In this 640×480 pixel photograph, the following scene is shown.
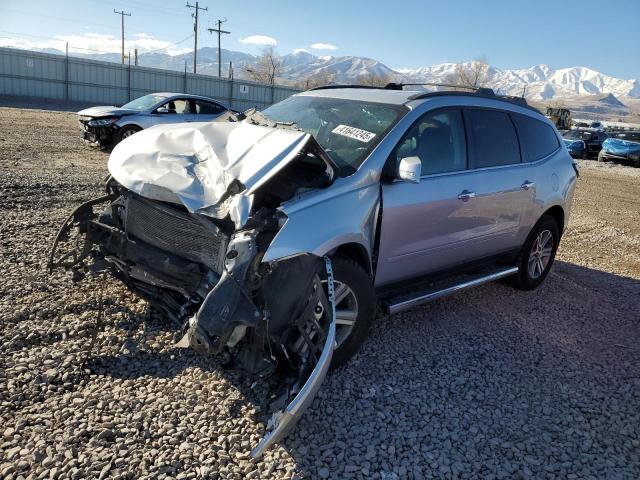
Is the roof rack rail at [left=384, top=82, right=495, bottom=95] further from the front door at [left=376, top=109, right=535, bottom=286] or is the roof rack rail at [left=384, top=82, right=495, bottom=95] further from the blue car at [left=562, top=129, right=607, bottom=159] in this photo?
the blue car at [left=562, top=129, right=607, bottom=159]

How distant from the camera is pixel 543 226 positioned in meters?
5.28

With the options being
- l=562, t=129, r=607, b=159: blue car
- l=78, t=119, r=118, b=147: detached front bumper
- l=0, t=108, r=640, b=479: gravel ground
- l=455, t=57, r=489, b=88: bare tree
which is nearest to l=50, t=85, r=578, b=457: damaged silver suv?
l=0, t=108, r=640, b=479: gravel ground

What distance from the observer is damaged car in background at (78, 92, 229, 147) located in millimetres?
11750

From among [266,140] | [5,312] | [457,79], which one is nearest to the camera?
[266,140]

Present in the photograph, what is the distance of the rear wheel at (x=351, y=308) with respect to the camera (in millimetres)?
3270

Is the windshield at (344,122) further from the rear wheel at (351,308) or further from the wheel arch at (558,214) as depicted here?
the wheel arch at (558,214)

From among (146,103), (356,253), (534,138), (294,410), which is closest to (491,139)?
(534,138)

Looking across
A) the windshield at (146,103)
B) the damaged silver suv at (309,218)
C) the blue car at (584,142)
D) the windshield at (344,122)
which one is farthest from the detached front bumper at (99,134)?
the blue car at (584,142)

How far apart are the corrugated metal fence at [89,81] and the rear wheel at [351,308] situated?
2742 cm

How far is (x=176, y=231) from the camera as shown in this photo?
128 inches

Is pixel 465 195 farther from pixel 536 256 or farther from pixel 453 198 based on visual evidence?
pixel 536 256

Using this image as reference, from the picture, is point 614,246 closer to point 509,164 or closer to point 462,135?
point 509,164

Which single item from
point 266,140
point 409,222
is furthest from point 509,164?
point 266,140

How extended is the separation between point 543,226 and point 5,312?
494cm
